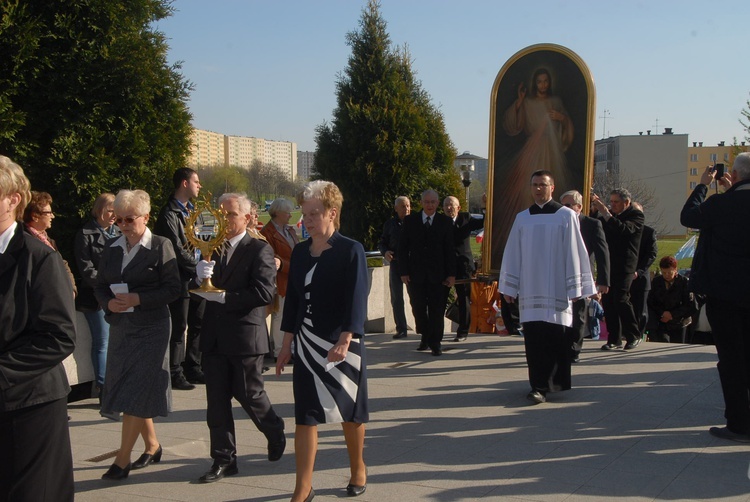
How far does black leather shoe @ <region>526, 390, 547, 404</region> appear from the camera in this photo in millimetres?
7250

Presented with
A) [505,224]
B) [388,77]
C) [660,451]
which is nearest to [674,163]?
[388,77]

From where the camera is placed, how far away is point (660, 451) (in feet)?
Answer: 18.7

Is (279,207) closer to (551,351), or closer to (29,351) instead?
(551,351)

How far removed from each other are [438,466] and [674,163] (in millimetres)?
91518

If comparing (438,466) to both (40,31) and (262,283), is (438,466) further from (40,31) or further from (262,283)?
(40,31)

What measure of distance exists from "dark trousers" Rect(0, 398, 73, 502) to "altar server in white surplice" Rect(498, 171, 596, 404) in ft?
16.0

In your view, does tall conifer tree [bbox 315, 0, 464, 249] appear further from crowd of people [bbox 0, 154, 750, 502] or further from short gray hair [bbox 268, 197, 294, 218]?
short gray hair [bbox 268, 197, 294, 218]

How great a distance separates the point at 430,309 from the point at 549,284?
9.09 ft

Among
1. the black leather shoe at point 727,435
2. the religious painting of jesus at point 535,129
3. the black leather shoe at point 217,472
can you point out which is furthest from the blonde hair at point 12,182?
the religious painting of jesus at point 535,129

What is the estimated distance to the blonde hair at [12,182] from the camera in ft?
10.3

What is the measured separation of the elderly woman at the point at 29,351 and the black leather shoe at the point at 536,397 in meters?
4.82

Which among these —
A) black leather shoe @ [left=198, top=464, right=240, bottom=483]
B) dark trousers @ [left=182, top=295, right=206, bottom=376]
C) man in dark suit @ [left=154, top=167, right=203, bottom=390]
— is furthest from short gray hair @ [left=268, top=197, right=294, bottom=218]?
black leather shoe @ [left=198, top=464, right=240, bottom=483]

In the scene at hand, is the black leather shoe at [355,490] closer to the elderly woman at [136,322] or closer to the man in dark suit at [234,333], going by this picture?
the man in dark suit at [234,333]

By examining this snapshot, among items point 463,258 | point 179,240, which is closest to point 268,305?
point 179,240
